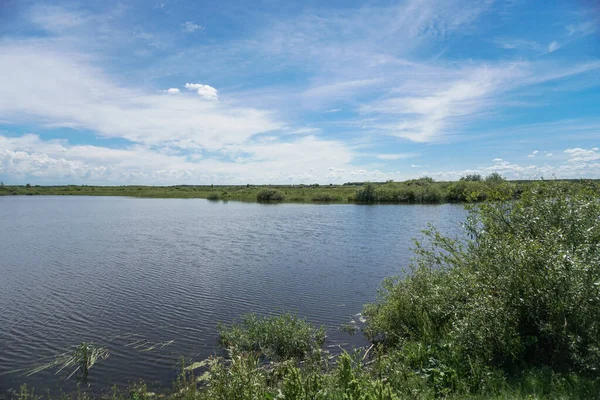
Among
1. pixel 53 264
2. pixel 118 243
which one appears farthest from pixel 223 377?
pixel 118 243

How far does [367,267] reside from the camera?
2127cm

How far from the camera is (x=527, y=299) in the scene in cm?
748

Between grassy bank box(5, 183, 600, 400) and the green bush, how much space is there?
0.07 ft

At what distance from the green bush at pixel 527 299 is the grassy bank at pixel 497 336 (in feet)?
0.07

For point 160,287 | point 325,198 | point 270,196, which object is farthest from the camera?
point 270,196

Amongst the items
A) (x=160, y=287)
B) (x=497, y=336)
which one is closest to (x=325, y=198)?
(x=160, y=287)

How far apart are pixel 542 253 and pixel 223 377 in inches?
280

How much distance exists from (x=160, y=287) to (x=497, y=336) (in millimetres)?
15124

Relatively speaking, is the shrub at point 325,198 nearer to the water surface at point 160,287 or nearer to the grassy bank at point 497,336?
the water surface at point 160,287

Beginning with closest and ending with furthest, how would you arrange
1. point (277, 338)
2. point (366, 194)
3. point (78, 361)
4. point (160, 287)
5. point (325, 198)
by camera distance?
point (78, 361), point (277, 338), point (160, 287), point (366, 194), point (325, 198)

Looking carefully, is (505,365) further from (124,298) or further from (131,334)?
(124,298)

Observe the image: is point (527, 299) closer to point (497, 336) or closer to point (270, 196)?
point (497, 336)

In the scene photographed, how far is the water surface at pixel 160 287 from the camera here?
1120cm

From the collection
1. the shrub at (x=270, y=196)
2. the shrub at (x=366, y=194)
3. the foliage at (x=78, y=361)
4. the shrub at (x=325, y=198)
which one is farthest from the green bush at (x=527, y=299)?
the shrub at (x=270, y=196)
